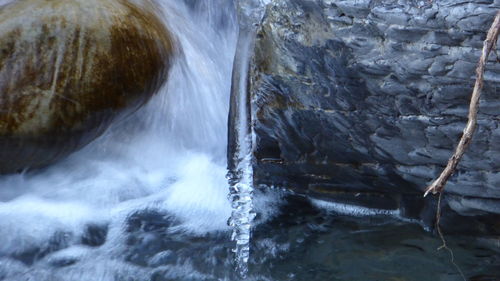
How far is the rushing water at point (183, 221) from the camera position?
2.82m

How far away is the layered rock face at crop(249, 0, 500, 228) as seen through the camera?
2.51m

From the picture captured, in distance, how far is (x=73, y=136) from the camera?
3164mm

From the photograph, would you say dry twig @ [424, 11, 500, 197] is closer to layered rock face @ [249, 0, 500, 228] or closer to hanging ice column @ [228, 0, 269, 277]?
layered rock face @ [249, 0, 500, 228]

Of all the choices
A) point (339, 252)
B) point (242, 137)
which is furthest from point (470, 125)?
point (242, 137)

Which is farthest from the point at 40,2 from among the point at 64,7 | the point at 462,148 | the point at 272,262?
the point at 462,148

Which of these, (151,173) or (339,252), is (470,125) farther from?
(151,173)

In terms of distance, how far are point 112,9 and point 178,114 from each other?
0.60 metres

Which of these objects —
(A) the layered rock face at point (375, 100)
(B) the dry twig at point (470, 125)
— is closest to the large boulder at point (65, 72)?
(A) the layered rock face at point (375, 100)

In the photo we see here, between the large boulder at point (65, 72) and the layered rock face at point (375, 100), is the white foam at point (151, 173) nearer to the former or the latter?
the large boulder at point (65, 72)

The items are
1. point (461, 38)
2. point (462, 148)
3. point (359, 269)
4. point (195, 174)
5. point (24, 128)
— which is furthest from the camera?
point (195, 174)

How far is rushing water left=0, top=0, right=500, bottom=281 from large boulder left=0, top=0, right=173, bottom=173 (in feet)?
0.63

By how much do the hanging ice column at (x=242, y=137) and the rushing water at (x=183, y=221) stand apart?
2 centimetres

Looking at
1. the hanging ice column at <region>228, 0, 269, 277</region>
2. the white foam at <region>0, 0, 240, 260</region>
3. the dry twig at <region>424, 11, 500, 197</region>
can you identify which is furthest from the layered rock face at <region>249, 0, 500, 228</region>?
the white foam at <region>0, 0, 240, 260</region>

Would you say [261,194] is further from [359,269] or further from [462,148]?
[462,148]
